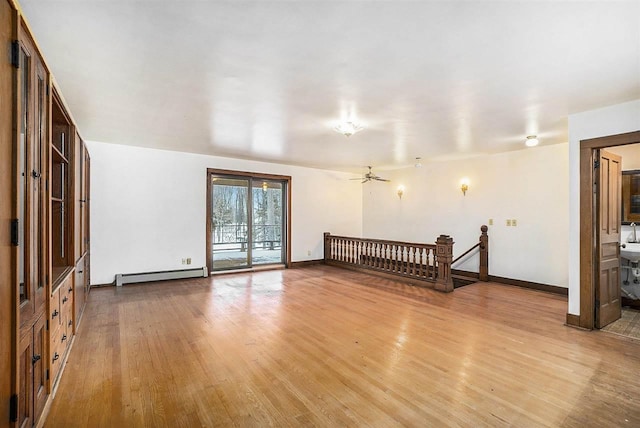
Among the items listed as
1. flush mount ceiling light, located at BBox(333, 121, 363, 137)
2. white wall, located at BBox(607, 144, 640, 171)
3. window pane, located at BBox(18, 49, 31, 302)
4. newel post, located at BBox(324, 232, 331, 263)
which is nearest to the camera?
window pane, located at BBox(18, 49, 31, 302)

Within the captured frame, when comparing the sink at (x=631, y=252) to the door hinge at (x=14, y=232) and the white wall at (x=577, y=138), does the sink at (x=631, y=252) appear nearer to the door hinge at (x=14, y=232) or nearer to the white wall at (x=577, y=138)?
the white wall at (x=577, y=138)

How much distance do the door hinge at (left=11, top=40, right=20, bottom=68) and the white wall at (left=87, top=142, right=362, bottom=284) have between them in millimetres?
4655

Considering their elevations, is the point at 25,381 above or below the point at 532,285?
above

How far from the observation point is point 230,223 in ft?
22.7

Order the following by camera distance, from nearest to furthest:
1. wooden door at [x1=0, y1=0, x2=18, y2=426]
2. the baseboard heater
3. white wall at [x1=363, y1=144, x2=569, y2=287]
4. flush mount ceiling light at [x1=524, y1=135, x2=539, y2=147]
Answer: wooden door at [x1=0, y1=0, x2=18, y2=426]
flush mount ceiling light at [x1=524, y1=135, x2=539, y2=147]
white wall at [x1=363, y1=144, x2=569, y2=287]
the baseboard heater

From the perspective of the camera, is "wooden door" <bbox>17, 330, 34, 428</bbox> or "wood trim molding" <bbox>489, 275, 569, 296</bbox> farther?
"wood trim molding" <bbox>489, 275, 569, 296</bbox>

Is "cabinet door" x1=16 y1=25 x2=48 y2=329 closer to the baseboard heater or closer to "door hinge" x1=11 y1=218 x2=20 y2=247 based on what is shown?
"door hinge" x1=11 y1=218 x2=20 y2=247

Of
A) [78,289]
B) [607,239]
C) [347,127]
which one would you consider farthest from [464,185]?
[78,289]

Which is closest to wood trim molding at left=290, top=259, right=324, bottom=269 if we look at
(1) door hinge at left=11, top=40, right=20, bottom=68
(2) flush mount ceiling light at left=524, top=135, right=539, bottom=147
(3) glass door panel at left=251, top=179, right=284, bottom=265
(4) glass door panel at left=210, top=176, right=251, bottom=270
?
(3) glass door panel at left=251, top=179, right=284, bottom=265

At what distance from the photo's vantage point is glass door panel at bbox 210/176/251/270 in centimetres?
675

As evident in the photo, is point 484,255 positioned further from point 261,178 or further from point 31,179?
point 31,179

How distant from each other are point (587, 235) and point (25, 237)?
498cm

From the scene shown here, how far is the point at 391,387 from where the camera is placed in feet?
7.81

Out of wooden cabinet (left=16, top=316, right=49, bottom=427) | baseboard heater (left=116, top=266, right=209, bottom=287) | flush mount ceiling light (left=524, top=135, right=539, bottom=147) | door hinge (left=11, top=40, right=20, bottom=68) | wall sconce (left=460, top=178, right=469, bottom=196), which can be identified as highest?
flush mount ceiling light (left=524, top=135, right=539, bottom=147)
